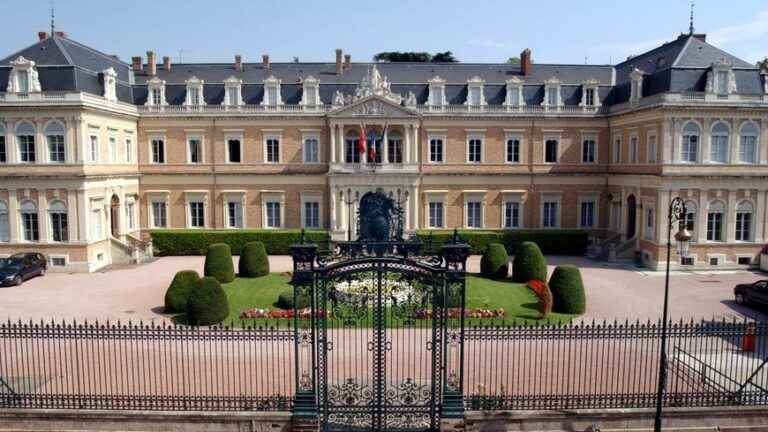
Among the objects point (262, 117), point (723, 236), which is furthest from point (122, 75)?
point (723, 236)

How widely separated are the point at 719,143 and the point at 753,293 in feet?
33.6

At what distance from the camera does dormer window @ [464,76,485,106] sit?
3697cm

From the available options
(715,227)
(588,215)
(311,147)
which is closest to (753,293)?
(715,227)

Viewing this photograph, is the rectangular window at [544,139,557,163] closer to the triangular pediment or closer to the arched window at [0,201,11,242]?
the triangular pediment

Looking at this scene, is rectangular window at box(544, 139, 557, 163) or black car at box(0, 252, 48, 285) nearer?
black car at box(0, 252, 48, 285)

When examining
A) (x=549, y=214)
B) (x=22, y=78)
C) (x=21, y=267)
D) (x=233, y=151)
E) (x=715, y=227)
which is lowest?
(x=21, y=267)

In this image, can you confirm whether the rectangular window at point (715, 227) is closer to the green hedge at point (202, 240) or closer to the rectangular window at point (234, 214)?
the green hedge at point (202, 240)

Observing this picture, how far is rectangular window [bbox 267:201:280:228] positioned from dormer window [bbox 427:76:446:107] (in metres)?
11.3

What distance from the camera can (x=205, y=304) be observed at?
19.5m

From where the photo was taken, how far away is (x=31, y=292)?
25109mm

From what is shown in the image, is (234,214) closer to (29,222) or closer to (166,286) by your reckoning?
(29,222)

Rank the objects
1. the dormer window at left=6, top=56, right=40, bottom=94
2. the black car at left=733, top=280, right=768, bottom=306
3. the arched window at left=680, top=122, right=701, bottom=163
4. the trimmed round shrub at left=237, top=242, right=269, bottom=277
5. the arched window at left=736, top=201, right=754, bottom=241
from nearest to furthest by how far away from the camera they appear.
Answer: the black car at left=733, top=280, right=768, bottom=306 < the trimmed round shrub at left=237, top=242, right=269, bottom=277 < the dormer window at left=6, top=56, right=40, bottom=94 < the arched window at left=680, top=122, right=701, bottom=163 < the arched window at left=736, top=201, right=754, bottom=241

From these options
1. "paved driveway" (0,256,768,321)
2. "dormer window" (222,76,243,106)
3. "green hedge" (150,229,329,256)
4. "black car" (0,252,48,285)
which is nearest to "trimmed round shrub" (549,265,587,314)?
"paved driveway" (0,256,768,321)

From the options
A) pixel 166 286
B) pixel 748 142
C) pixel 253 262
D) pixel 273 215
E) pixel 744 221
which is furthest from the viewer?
pixel 273 215
